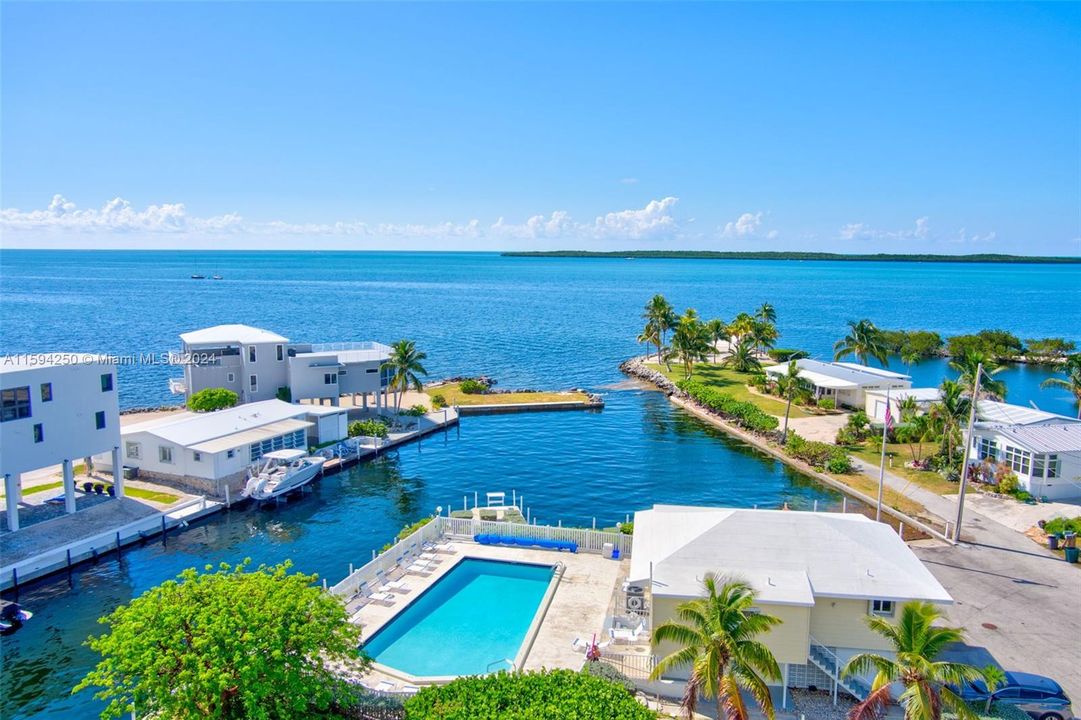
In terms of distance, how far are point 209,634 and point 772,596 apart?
17.1 metres

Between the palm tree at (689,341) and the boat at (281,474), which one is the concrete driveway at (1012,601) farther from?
the palm tree at (689,341)

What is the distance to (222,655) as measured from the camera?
17.3 metres

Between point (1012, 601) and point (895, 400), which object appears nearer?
point (1012, 601)

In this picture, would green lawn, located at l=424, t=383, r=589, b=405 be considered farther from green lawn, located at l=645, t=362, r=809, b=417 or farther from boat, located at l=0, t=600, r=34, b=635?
boat, located at l=0, t=600, r=34, b=635

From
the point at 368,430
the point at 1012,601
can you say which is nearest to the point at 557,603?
the point at 1012,601

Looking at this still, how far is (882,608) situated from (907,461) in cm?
3104

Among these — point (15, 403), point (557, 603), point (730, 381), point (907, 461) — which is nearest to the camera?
point (557, 603)

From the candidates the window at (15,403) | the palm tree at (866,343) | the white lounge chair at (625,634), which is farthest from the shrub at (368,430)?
the palm tree at (866,343)

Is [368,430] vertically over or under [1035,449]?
under

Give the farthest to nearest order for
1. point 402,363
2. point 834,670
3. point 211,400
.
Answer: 1. point 402,363
2. point 211,400
3. point 834,670

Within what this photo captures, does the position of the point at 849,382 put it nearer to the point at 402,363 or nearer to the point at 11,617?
the point at 402,363

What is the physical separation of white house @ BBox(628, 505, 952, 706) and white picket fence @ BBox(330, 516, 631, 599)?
288 inches

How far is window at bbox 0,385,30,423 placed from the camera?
3472 cm

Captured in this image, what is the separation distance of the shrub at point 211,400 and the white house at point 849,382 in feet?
176
